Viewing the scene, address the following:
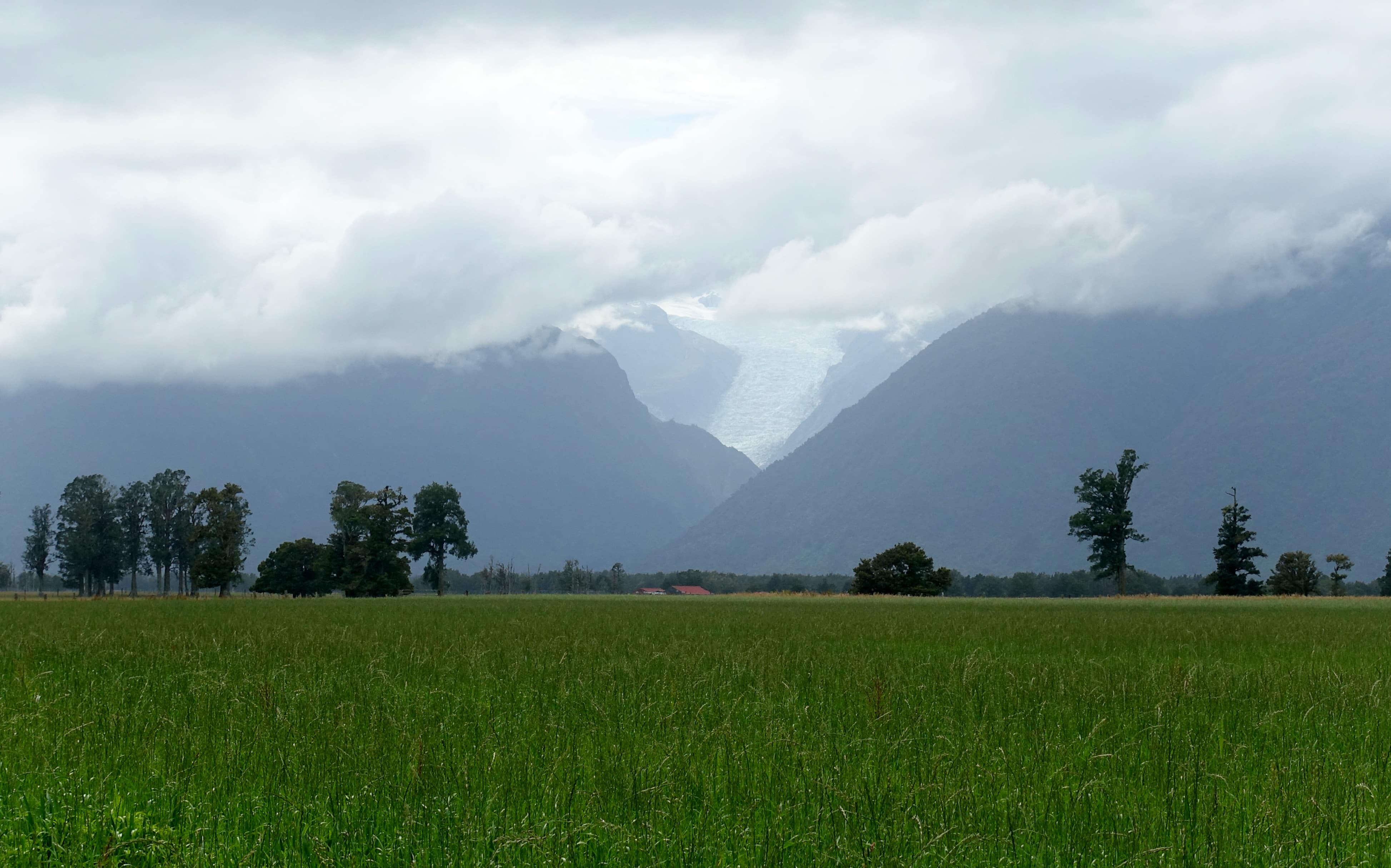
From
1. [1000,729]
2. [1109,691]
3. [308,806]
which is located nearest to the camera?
[308,806]

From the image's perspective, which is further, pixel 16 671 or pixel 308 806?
pixel 16 671

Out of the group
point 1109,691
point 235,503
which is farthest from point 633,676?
point 235,503

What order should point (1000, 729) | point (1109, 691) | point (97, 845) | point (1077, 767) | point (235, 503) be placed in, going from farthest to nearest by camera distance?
point (235, 503), point (1109, 691), point (1000, 729), point (1077, 767), point (97, 845)

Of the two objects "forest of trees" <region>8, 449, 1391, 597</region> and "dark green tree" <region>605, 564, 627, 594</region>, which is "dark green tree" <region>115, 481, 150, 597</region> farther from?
"dark green tree" <region>605, 564, 627, 594</region>

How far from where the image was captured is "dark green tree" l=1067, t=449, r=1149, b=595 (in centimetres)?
9862

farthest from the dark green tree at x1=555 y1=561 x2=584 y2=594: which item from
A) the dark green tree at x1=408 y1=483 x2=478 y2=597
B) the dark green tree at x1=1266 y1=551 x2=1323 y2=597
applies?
the dark green tree at x1=1266 y1=551 x2=1323 y2=597

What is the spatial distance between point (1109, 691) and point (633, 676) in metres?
6.24

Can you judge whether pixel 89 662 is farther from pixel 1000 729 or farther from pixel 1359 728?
pixel 1359 728

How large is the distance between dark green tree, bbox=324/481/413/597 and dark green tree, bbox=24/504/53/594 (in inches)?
3694

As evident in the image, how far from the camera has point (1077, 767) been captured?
868 cm

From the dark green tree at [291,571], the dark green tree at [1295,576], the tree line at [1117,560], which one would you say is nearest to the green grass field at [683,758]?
the tree line at [1117,560]

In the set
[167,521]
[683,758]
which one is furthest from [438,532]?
[683,758]

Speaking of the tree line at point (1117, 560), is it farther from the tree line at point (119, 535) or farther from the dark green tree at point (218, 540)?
the tree line at point (119, 535)

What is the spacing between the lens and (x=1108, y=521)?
323ft
